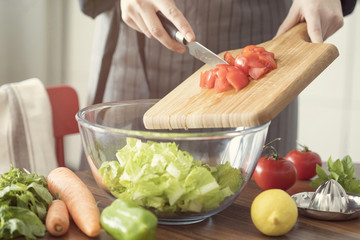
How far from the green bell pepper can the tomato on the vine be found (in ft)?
1.56

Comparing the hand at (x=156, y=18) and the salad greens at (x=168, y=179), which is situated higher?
the hand at (x=156, y=18)

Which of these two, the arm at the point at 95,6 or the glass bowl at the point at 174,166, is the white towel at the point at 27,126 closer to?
the arm at the point at 95,6

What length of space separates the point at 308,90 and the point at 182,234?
8.93ft

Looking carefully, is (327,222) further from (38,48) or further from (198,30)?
(38,48)

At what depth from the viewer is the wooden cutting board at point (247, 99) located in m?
1.18

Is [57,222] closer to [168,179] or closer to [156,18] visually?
[168,179]

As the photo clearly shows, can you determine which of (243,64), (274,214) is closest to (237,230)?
(274,214)

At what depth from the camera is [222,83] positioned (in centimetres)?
133

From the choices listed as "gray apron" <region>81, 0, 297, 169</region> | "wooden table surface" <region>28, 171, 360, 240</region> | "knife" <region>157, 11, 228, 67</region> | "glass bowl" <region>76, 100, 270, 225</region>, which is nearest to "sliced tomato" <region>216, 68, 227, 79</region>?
"knife" <region>157, 11, 228, 67</region>

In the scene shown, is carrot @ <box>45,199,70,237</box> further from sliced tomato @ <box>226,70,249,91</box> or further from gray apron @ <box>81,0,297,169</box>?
gray apron @ <box>81,0,297,169</box>

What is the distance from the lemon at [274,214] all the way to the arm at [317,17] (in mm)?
699

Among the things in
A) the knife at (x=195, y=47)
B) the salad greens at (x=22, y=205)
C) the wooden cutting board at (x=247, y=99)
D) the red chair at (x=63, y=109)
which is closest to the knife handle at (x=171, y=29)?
the knife at (x=195, y=47)

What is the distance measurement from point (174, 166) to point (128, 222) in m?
0.16

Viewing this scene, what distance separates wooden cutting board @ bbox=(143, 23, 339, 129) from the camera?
1.18m
